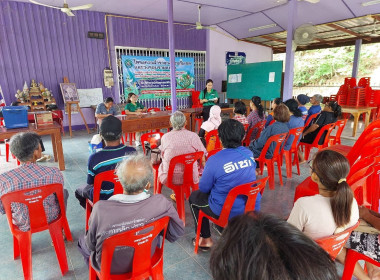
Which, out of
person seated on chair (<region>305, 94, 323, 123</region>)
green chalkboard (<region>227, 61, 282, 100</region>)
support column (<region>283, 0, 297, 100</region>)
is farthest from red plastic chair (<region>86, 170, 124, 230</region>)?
green chalkboard (<region>227, 61, 282, 100</region>)

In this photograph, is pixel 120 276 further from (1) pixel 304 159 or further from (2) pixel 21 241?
(1) pixel 304 159

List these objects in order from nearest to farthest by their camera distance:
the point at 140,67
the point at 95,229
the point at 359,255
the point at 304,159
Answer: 1. the point at 95,229
2. the point at 359,255
3. the point at 304,159
4. the point at 140,67

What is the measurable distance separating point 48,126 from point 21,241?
2.51 metres

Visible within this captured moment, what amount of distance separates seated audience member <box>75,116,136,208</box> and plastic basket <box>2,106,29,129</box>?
2302 millimetres

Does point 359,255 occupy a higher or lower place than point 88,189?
lower

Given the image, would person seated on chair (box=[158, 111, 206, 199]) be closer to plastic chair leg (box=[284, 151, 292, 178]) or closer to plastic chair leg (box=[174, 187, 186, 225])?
plastic chair leg (box=[174, 187, 186, 225])

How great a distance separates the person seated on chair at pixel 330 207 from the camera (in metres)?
1.20

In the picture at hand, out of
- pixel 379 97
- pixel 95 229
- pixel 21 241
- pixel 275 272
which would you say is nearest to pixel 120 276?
pixel 95 229

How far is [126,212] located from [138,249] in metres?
0.20

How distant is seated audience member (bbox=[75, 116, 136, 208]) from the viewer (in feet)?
6.07

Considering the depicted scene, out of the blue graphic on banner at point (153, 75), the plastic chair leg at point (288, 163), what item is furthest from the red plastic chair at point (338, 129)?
the blue graphic on banner at point (153, 75)

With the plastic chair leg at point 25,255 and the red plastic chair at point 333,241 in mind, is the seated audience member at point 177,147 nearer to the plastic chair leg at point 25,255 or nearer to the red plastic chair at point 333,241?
the plastic chair leg at point 25,255

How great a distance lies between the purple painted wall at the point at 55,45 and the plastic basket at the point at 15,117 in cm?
318

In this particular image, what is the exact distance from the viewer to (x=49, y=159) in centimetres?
434
